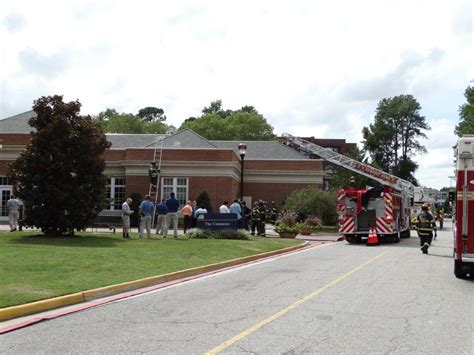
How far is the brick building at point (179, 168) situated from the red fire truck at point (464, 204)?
2659 cm

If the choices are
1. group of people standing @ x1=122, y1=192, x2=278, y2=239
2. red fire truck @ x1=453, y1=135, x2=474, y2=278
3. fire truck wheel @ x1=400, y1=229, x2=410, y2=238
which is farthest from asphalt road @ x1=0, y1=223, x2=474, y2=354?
fire truck wheel @ x1=400, y1=229, x2=410, y2=238

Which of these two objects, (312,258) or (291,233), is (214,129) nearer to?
(291,233)

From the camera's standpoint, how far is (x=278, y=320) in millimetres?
8164

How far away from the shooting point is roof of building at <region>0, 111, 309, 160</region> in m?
41.9

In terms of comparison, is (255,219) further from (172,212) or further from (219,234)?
(172,212)

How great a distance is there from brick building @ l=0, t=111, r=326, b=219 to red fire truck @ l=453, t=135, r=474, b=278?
26.6 m

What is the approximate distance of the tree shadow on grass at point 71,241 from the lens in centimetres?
1803

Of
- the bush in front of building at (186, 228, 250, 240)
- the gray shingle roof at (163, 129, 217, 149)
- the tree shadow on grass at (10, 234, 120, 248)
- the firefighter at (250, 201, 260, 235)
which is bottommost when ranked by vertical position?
the tree shadow on grass at (10, 234, 120, 248)

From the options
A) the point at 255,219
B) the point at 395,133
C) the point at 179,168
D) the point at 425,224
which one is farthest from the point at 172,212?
the point at 395,133

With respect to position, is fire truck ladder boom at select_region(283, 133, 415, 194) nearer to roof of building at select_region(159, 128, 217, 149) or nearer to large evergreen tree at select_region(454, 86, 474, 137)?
roof of building at select_region(159, 128, 217, 149)

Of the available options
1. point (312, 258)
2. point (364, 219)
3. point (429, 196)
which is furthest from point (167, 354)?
point (429, 196)

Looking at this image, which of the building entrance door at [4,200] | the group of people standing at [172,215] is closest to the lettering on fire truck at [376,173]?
the group of people standing at [172,215]

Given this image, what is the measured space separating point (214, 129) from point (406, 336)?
250 ft

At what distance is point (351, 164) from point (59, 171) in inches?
1101
